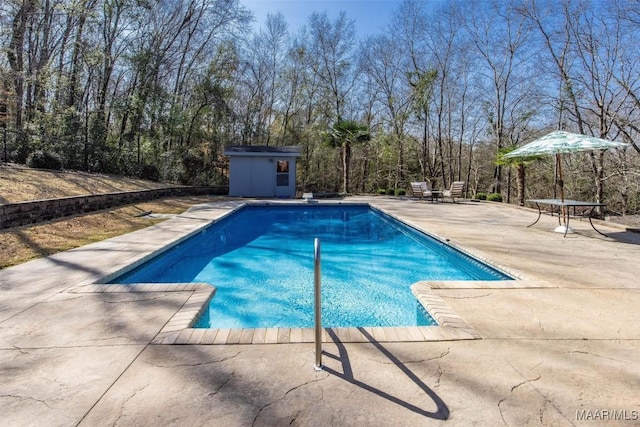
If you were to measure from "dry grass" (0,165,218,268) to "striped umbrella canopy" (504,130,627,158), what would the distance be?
7.72 meters

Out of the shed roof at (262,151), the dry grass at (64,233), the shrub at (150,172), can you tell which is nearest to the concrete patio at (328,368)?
the dry grass at (64,233)

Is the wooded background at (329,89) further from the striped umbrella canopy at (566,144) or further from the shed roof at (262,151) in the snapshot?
the striped umbrella canopy at (566,144)

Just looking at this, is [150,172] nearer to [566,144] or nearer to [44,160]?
[44,160]

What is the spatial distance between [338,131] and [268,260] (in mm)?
11703

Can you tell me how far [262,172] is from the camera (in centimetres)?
1466

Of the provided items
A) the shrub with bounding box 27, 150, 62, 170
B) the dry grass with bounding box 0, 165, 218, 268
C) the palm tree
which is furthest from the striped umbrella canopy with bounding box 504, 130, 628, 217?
the shrub with bounding box 27, 150, 62, 170

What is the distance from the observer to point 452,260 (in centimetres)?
518

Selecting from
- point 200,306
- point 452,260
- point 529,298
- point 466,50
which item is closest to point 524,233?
point 452,260

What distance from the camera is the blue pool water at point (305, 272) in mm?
3584

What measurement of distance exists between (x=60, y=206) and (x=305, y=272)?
5.23 metres

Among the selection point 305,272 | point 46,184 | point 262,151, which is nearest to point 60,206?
point 46,184

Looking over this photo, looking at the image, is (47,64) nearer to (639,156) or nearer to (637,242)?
(637,242)

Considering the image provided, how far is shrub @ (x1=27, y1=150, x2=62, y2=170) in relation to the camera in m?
9.14

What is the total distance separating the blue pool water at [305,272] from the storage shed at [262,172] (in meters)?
6.05
